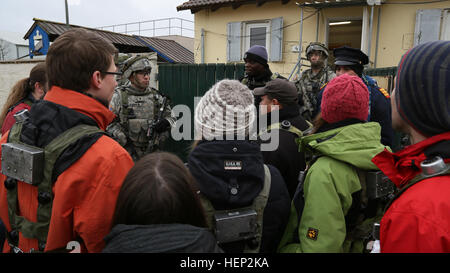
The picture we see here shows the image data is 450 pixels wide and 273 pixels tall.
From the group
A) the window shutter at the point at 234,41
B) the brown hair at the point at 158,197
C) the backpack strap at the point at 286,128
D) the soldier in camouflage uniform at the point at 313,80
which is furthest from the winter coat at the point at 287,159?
the window shutter at the point at 234,41

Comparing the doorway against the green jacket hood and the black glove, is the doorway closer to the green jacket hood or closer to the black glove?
the black glove

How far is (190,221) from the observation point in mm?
1134

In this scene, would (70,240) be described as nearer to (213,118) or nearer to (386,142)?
(213,118)

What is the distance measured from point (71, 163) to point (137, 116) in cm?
364

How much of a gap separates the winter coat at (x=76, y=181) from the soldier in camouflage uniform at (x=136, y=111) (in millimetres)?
3240

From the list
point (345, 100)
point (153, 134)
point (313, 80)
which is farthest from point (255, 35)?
point (345, 100)

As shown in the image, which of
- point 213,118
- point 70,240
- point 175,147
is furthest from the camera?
point 175,147

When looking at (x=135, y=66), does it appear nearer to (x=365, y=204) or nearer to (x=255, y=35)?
(x=365, y=204)

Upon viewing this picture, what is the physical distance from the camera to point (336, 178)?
175cm

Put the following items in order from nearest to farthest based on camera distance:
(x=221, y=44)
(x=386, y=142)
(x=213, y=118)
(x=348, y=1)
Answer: (x=213, y=118), (x=386, y=142), (x=348, y=1), (x=221, y=44)

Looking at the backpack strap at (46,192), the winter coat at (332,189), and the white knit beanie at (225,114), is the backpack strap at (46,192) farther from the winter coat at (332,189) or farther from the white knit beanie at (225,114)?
the winter coat at (332,189)
